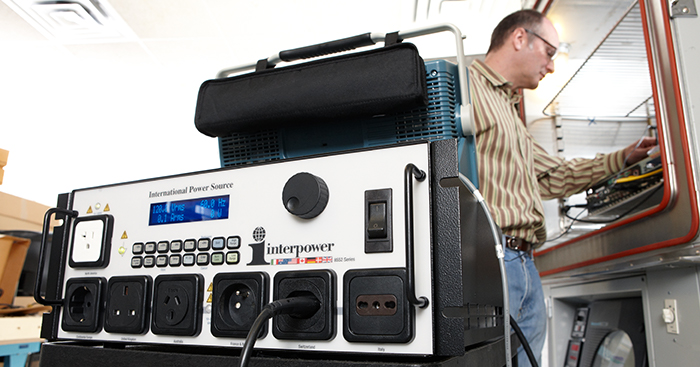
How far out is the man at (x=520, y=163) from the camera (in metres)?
1.09

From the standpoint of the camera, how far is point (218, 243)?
1.85 feet

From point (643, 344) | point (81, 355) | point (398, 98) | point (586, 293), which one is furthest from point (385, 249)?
point (586, 293)

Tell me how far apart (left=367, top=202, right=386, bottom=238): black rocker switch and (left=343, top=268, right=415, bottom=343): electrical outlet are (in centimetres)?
4

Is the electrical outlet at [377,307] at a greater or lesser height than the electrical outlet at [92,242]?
lesser

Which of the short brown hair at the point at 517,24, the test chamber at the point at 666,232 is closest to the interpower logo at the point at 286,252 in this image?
the test chamber at the point at 666,232

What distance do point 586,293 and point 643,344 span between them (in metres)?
0.28

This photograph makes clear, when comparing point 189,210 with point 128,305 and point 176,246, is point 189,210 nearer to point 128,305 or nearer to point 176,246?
point 176,246

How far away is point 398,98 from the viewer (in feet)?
1.93

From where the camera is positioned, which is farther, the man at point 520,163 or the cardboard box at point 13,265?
the cardboard box at point 13,265

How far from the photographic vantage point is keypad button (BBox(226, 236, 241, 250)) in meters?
0.55

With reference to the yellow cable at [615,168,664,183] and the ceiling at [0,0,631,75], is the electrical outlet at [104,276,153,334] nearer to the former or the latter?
the yellow cable at [615,168,664,183]

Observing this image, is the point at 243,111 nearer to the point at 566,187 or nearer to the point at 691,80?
the point at 691,80

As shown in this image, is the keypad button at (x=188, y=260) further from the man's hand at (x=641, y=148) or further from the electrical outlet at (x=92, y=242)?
the man's hand at (x=641, y=148)

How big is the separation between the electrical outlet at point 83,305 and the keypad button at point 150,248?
0.28 ft
